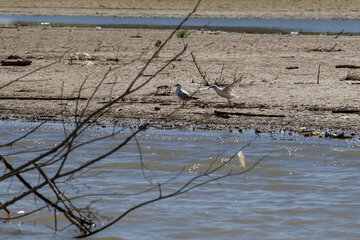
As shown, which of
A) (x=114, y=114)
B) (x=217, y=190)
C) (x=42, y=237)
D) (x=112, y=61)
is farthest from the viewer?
(x=112, y=61)

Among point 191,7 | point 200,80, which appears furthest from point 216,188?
point 191,7

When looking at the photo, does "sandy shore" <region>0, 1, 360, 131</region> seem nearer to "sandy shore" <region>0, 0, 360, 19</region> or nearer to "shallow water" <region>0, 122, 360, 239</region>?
"shallow water" <region>0, 122, 360, 239</region>

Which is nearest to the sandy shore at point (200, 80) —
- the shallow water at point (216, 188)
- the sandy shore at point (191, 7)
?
the shallow water at point (216, 188)

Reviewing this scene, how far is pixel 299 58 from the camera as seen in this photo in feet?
48.4

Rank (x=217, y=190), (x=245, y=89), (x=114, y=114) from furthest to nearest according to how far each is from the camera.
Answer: (x=245, y=89) → (x=114, y=114) → (x=217, y=190)

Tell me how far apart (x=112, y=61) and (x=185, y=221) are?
8194 mm

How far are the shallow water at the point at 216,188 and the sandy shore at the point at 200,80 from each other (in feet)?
1.86

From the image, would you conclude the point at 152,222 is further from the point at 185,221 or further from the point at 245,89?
the point at 245,89

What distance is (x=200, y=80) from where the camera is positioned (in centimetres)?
1181

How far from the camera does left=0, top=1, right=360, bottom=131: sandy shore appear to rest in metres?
9.60

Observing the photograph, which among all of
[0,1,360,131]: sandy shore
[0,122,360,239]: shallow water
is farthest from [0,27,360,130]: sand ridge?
[0,122,360,239]: shallow water

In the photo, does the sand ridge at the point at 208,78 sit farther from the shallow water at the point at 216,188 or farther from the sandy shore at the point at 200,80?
the shallow water at the point at 216,188

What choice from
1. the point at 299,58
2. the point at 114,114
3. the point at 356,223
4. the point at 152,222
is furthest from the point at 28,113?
the point at 299,58

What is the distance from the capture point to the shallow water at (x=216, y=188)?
6.12m
